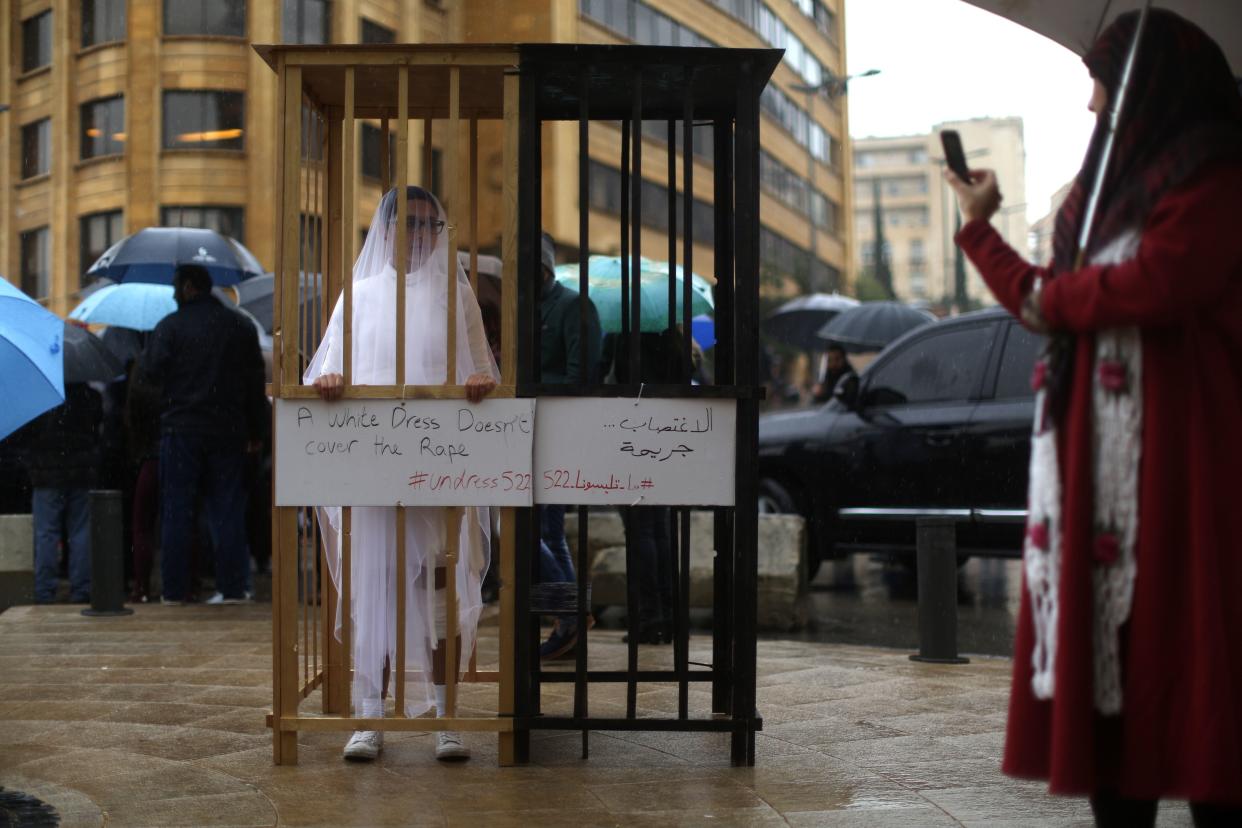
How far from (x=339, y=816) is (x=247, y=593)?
19.1ft

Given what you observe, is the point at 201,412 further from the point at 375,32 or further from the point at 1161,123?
the point at 375,32

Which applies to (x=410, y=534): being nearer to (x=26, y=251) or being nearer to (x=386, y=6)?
(x=386, y=6)

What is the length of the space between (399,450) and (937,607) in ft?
12.2

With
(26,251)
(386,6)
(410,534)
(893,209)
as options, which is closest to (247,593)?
(410,534)

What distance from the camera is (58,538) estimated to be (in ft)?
33.6

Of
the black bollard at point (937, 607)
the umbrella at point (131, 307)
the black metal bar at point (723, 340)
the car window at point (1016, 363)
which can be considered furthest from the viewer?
the umbrella at point (131, 307)

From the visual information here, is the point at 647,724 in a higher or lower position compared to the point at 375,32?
lower

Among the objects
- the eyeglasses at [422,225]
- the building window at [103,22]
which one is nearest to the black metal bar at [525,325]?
the eyeglasses at [422,225]

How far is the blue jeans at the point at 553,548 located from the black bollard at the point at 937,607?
6.07 feet

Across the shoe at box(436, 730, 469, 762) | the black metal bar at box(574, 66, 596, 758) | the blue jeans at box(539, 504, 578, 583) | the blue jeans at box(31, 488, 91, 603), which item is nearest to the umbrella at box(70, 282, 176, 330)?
the blue jeans at box(31, 488, 91, 603)

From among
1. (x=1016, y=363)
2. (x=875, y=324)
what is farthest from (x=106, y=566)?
(x=875, y=324)

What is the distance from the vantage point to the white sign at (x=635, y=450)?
4863 millimetres

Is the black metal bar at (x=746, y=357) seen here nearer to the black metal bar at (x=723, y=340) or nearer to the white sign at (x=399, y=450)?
the black metal bar at (x=723, y=340)

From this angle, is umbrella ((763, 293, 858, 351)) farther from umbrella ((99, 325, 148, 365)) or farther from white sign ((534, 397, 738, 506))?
white sign ((534, 397, 738, 506))
